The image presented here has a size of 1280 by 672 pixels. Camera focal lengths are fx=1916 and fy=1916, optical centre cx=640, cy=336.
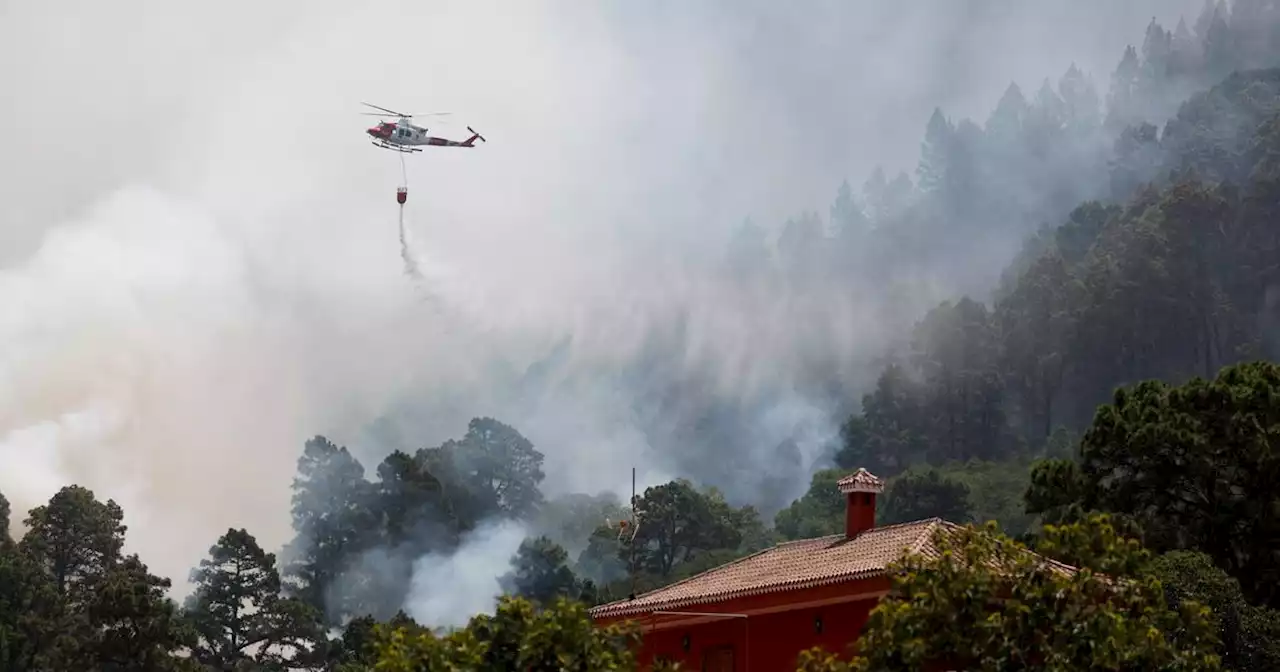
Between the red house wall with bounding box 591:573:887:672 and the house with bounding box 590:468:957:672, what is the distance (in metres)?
0.02

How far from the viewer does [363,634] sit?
105188 mm

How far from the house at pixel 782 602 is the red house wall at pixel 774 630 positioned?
24 mm

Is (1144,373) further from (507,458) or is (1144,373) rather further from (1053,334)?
(507,458)

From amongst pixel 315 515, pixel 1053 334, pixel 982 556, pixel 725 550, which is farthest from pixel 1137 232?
pixel 982 556

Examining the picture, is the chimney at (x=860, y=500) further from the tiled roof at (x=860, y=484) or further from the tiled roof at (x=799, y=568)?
the tiled roof at (x=799, y=568)

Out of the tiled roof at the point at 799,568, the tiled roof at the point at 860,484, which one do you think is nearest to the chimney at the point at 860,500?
the tiled roof at the point at 860,484

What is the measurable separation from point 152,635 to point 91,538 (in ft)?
90.8

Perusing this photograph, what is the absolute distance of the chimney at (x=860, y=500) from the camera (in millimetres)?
53688

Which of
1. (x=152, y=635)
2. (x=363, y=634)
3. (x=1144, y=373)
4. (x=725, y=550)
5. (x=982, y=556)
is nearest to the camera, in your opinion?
(x=982, y=556)

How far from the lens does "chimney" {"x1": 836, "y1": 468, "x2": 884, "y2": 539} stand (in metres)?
53.7

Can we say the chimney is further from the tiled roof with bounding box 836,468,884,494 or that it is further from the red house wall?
the red house wall

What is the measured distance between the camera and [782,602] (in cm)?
4766

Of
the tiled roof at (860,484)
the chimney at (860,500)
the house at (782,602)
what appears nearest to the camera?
the house at (782,602)

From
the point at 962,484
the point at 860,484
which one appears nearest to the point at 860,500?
the point at 860,484
